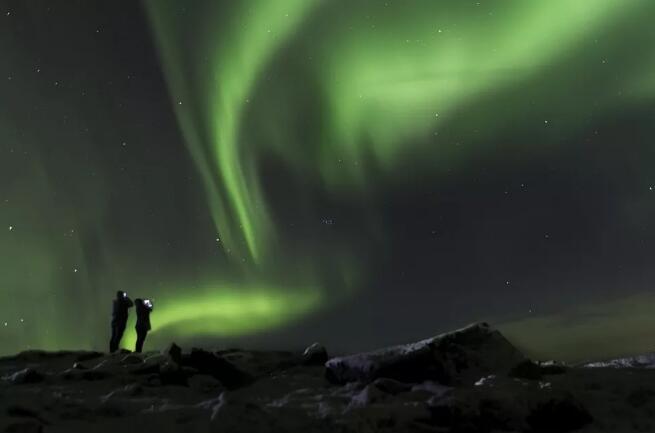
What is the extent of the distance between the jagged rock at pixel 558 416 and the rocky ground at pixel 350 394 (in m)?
0.01

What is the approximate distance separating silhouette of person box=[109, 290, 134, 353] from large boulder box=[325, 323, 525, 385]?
10.6 metres

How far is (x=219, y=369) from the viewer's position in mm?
10609

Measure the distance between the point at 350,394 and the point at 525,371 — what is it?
11.9ft

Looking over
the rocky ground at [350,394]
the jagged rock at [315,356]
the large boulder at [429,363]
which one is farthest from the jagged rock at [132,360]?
the large boulder at [429,363]

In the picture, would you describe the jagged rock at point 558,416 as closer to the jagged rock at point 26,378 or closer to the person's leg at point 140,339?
the jagged rock at point 26,378

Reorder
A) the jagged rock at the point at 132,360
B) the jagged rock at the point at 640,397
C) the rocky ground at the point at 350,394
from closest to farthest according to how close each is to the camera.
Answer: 1. the rocky ground at the point at 350,394
2. the jagged rock at the point at 640,397
3. the jagged rock at the point at 132,360

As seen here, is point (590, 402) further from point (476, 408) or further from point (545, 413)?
point (476, 408)

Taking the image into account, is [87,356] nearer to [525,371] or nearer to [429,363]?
[429,363]

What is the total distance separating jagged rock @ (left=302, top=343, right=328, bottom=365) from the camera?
12703mm

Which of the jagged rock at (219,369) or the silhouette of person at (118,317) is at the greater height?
the silhouette of person at (118,317)

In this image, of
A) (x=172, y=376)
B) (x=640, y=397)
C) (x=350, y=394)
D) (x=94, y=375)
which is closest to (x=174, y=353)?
(x=172, y=376)

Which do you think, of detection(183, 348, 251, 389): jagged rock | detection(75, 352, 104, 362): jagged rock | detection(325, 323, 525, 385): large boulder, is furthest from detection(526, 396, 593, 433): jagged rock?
detection(75, 352, 104, 362): jagged rock

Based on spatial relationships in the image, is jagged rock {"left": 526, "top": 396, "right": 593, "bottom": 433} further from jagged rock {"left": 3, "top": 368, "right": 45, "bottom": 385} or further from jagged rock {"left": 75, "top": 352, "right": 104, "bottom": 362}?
jagged rock {"left": 75, "top": 352, "right": 104, "bottom": 362}

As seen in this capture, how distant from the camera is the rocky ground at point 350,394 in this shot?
302 inches
